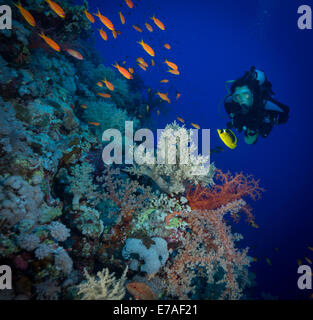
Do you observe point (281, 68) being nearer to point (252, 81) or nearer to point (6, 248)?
point (252, 81)

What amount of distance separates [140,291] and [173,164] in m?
2.42

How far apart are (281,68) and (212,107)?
21924 mm

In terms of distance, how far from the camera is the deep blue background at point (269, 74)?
25188 millimetres

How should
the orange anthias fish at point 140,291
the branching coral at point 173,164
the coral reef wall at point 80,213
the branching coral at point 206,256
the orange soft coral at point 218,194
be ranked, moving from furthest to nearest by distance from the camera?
the orange soft coral at point 218,194
the branching coral at point 173,164
the branching coral at point 206,256
the orange anthias fish at point 140,291
the coral reef wall at point 80,213

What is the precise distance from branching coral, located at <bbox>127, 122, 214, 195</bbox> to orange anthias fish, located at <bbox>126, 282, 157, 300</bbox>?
1.81 metres

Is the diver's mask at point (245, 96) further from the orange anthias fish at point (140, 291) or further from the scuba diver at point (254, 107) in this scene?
the orange anthias fish at point (140, 291)

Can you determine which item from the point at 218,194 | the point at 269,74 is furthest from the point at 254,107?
the point at 269,74

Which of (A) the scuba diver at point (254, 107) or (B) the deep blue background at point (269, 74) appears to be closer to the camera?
(A) the scuba diver at point (254, 107)

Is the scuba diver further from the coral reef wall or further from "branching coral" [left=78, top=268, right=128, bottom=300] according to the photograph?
"branching coral" [left=78, top=268, right=128, bottom=300]

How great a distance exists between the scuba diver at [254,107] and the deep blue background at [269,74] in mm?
19488

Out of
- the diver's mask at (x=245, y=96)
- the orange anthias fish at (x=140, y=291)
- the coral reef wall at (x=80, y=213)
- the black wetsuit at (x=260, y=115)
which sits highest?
the diver's mask at (x=245, y=96)

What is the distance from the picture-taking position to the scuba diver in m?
5.39

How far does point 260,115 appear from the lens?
5453 millimetres

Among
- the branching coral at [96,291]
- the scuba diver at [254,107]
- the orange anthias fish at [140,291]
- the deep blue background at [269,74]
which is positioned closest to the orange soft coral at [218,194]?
the orange anthias fish at [140,291]
